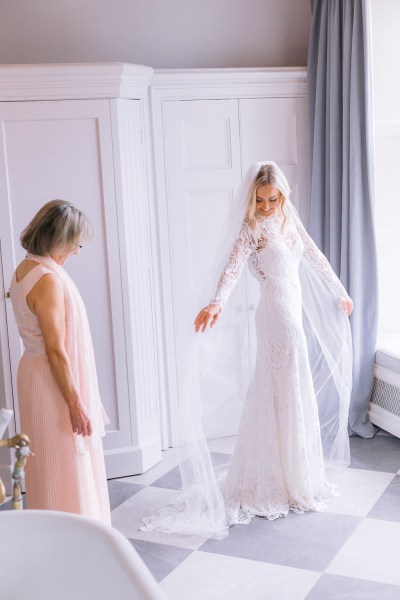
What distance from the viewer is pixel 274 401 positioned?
3410 mm

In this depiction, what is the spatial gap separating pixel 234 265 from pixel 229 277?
0.06m

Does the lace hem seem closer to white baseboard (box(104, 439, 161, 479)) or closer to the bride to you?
the bride

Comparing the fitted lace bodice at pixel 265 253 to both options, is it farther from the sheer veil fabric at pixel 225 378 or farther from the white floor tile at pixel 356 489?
the white floor tile at pixel 356 489

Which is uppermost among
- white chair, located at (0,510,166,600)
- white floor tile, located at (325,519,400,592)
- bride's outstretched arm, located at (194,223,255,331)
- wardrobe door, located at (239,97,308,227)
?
wardrobe door, located at (239,97,308,227)

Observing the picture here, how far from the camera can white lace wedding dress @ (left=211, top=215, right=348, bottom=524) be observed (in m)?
3.38

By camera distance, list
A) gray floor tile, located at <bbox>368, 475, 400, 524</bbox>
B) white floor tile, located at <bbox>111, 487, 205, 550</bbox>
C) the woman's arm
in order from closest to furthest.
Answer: the woman's arm → white floor tile, located at <bbox>111, 487, 205, 550</bbox> → gray floor tile, located at <bbox>368, 475, 400, 524</bbox>

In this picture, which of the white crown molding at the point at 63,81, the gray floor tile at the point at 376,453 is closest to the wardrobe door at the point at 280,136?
the white crown molding at the point at 63,81

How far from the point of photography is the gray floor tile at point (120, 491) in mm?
3653

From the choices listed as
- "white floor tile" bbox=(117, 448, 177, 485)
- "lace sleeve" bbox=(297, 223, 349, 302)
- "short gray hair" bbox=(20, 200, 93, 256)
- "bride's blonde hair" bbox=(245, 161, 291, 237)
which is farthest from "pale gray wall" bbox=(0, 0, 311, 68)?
"white floor tile" bbox=(117, 448, 177, 485)

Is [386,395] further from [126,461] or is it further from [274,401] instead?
[126,461]

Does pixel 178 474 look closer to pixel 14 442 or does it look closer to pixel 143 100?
pixel 143 100

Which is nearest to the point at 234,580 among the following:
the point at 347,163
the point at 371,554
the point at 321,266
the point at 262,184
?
the point at 371,554

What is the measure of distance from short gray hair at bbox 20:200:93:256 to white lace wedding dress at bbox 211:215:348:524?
0.89 m

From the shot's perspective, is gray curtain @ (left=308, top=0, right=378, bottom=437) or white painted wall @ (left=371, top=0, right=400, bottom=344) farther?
white painted wall @ (left=371, top=0, right=400, bottom=344)
